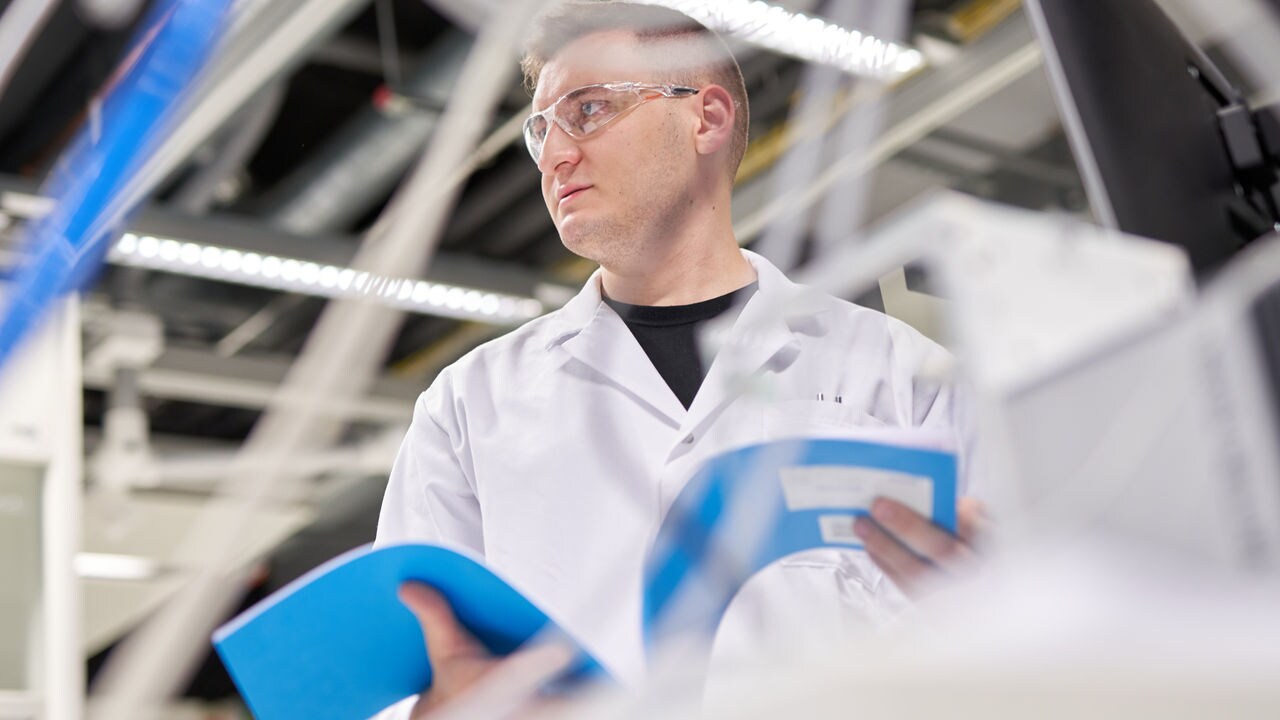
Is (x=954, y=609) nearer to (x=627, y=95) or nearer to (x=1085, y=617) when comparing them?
(x=1085, y=617)

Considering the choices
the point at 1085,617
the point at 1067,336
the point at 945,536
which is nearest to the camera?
the point at 1085,617

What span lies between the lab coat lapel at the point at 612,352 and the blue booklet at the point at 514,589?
44 cm

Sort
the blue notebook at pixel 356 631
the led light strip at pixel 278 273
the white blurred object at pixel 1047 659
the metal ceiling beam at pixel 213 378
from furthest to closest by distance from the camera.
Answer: the metal ceiling beam at pixel 213 378 < the led light strip at pixel 278 273 < the blue notebook at pixel 356 631 < the white blurred object at pixel 1047 659

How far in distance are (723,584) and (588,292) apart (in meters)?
0.67

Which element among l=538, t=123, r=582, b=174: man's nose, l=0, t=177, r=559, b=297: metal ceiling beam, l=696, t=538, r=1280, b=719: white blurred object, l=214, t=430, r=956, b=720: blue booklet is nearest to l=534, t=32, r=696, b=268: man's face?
l=538, t=123, r=582, b=174: man's nose

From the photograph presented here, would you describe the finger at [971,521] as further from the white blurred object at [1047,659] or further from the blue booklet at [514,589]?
the white blurred object at [1047,659]

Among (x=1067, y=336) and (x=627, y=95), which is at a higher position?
(x=627, y=95)

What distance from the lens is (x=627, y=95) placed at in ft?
4.47

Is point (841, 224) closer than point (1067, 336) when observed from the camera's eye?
No

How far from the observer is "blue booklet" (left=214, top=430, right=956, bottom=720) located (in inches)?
25.9

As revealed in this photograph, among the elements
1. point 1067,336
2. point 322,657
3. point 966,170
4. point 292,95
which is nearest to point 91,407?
point 292,95

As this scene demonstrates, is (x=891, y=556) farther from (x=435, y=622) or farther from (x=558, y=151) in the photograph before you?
(x=558, y=151)

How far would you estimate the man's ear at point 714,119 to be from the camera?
4.65 feet

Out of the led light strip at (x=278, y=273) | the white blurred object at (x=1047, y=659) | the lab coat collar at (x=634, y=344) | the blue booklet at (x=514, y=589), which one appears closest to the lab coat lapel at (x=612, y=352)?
the lab coat collar at (x=634, y=344)
